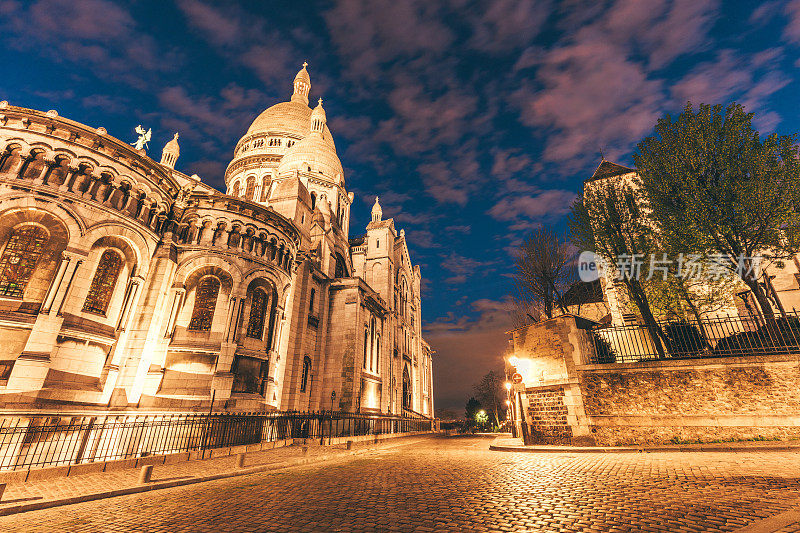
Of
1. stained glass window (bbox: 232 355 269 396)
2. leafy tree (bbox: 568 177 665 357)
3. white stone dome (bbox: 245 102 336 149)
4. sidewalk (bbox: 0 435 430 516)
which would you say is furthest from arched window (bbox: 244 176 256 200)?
leafy tree (bbox: 568 177 665 357)

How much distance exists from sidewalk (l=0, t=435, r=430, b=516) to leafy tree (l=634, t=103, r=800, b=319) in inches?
760

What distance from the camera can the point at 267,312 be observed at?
69.8 ft

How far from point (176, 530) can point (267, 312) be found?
17.5 metres

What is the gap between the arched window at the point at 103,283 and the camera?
50.9ft

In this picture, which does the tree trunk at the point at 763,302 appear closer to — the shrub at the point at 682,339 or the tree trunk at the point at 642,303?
the shrub at the point at 682,339

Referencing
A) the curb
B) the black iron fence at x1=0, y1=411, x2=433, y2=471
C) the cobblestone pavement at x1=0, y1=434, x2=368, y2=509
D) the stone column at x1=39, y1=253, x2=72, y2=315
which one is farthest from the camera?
the stone column at x1=39, y1=253, x2=72, y2=315

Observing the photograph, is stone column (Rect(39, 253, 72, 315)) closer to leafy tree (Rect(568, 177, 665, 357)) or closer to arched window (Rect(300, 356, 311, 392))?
arched window (Rect(300, 356, 311, 392))

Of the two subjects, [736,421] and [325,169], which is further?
[325,169]

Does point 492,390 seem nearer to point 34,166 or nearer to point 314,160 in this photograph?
point 314,160

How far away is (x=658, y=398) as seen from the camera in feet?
40.5

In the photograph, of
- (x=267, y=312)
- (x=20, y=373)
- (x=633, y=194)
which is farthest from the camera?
(x=267, y=312)

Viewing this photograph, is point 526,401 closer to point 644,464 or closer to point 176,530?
point 644,464

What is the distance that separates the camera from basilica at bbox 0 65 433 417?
1377cm

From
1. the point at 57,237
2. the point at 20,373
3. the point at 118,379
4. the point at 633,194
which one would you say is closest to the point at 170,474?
the point at 20,373
